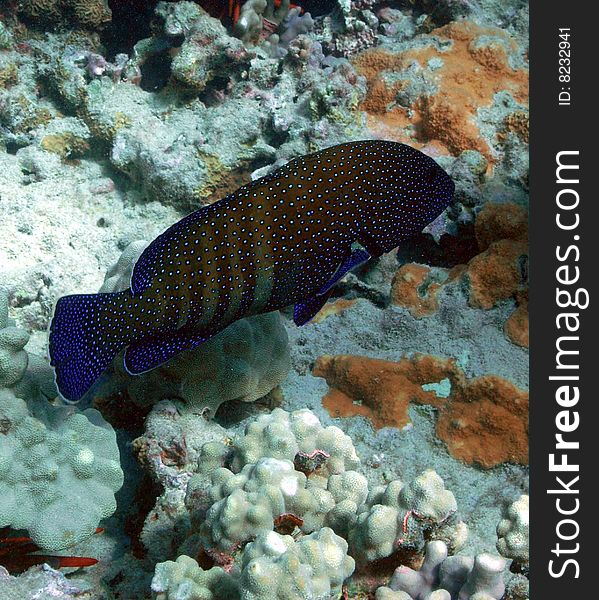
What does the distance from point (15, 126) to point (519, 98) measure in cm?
587

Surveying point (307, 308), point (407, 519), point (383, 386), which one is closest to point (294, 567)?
point (407, 519)

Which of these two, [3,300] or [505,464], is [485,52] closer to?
[505,464]

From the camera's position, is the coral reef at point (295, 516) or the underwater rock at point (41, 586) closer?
the coral reef at point (295, 516)

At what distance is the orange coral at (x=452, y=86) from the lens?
19.1 feet

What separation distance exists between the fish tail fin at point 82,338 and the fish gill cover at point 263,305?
13mm

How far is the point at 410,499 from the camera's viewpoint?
104 inches

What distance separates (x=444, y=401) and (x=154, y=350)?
2.26m

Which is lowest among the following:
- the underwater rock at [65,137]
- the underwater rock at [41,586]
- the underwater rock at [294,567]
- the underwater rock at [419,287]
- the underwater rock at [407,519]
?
the underwater rock at [41,586]

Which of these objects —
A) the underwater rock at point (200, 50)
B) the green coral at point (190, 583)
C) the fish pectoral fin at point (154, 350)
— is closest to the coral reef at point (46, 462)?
the fish pectoral fin at point (154, 350)

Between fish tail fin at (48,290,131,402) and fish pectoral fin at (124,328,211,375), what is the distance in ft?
0.37

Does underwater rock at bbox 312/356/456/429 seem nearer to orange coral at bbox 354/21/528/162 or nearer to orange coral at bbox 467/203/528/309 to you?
orange coral at bbox 467/203/528/309

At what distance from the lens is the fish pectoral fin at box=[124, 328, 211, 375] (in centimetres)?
326

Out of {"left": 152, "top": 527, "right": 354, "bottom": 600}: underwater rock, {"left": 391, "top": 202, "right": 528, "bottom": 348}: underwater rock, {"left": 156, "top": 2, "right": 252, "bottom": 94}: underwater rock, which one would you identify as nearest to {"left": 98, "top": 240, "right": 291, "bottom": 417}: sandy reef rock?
{"left": 391, "top": 202, "right": 528, "bottom": 348}: underwater rock

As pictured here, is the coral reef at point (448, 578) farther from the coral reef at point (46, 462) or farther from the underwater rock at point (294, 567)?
the coral reef at point (46, 462)
